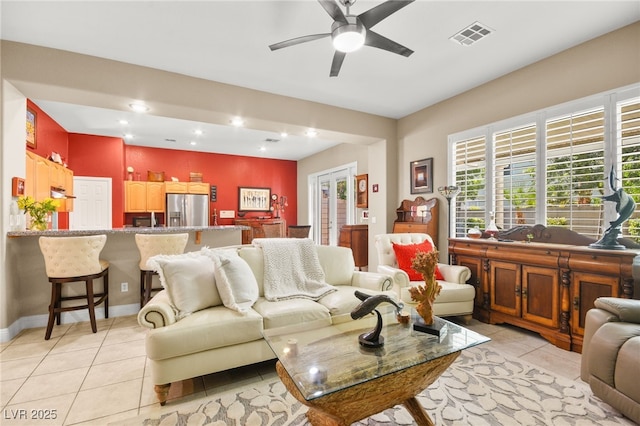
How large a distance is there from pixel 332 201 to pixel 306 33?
509 centimetres

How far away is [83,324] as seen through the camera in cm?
340

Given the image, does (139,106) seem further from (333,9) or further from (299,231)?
(299,231)

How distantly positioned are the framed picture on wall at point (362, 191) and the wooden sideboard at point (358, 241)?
0.51 metres

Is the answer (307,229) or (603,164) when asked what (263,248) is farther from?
(307,229)

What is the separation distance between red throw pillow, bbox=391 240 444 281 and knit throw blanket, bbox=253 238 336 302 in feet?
3.35

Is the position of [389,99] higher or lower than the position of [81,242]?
higher

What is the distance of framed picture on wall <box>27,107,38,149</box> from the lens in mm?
4291

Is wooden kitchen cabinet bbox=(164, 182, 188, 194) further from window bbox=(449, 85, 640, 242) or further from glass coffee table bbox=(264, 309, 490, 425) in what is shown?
glass coffee table bbox=(264, 309, 490, 425)

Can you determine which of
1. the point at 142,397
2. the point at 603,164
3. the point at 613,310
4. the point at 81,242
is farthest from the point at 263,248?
the point at 603,164

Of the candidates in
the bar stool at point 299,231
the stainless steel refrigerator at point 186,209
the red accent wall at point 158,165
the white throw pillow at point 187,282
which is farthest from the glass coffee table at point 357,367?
the stainless steel refrigerator at point 186,209

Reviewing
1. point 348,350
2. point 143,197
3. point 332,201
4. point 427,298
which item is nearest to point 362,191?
point 332,201

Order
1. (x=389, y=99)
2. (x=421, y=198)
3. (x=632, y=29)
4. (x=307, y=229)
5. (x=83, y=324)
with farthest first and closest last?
(x=307, y=229) < (x=421, y=198) < (x=389, y=99) < (x=83, y=324) < (x=632, y=29)

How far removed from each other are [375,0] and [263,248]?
7.78ft

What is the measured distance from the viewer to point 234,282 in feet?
8.03
